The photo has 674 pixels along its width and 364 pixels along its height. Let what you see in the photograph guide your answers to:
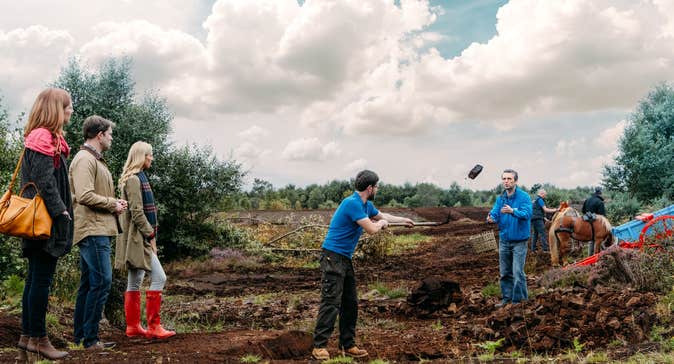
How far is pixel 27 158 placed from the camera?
4.64 metres

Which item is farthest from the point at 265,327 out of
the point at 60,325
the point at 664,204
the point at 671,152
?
the point at 671,152

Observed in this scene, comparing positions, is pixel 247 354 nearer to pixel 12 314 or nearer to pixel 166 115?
pixel 12 314

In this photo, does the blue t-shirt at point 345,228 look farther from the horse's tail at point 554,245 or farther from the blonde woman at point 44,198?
the horse's tail at point 554,245

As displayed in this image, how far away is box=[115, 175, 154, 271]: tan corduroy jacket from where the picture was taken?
5930 mm

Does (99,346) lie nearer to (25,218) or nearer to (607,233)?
(25,218)

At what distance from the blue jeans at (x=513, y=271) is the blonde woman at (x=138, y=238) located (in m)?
4.64

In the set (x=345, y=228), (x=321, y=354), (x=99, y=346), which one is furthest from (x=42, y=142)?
(x=321, y=354)

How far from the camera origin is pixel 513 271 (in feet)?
27.0

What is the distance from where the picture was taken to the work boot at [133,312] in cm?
612

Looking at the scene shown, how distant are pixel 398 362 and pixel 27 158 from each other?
11.6 feet

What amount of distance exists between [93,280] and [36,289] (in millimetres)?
667

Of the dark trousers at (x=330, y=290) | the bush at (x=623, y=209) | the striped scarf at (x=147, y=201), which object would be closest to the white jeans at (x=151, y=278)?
the striped scarf at (x=147, y=201)

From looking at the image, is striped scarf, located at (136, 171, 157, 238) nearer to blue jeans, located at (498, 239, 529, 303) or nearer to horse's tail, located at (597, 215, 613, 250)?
A: blue jeans, located at (498, 239, 529, 303)

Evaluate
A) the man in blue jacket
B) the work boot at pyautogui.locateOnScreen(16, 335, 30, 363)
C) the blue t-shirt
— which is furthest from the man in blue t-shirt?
the man in blue jacket
